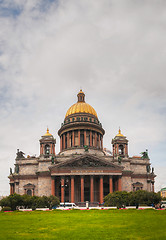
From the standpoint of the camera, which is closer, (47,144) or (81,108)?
(47,144)

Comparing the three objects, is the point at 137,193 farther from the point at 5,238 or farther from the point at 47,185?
the point at 5,238

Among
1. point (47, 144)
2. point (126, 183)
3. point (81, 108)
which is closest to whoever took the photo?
point (126, 183)

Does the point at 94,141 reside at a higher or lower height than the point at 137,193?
higher

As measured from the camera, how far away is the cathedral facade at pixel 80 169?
69188 mm

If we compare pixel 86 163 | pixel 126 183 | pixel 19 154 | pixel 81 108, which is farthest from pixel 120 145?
pixel 19 154

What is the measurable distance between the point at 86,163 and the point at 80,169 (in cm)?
221

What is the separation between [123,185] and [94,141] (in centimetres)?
1926

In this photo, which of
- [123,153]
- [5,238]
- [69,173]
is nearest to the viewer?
[5,238]

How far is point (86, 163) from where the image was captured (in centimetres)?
7006

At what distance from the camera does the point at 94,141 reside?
8856 centimetres

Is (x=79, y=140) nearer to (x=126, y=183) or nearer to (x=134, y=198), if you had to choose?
(x=126, y=183)

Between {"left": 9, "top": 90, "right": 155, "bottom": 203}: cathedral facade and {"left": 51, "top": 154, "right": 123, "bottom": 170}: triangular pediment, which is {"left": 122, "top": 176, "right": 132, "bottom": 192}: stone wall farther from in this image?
{"left": 51, "top": 154, "right": 123, "bottom": 170}: triangular pediment

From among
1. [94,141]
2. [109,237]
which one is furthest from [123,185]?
[109,237]

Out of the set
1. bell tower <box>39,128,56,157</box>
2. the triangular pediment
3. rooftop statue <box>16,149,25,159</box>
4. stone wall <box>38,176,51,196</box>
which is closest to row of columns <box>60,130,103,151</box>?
bell tower <box>39,128,56,157</box>
